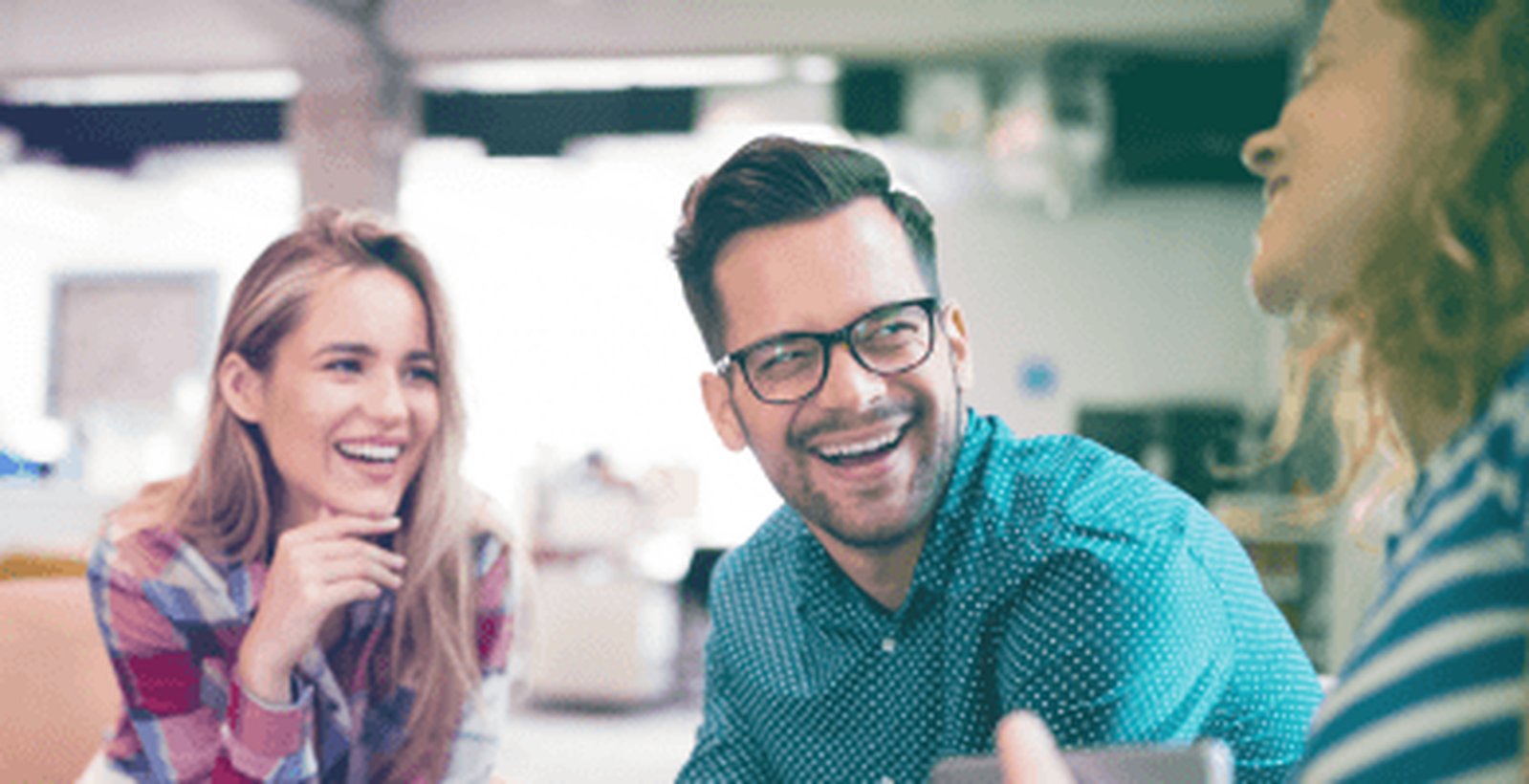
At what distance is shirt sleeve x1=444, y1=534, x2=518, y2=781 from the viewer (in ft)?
5.51

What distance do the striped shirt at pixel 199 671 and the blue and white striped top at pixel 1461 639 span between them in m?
1.32

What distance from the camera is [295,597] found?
1442mm

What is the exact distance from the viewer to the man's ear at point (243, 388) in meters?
1.69

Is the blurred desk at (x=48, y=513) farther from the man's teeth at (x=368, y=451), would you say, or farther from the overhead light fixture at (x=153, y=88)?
the man's teeth at (x=368, y=451)

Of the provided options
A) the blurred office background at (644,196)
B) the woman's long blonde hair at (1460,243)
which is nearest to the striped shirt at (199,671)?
the woman's long blonde hair at (1460,243)

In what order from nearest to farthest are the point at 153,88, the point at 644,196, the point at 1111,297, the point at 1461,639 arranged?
the point at 1461,639 → the point at 153,88 → the point at 1111,297 → the point at 644,196

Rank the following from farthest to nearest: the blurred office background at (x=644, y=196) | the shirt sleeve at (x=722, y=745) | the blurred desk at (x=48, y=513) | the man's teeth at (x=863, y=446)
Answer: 1. the blurred office background at (x=644, y=196)
2. the blurred desk at (x=48, y=513)
3. the shirt sleeve at (x=722, y=745)
4. the man's teeth at (x=863, y=446)

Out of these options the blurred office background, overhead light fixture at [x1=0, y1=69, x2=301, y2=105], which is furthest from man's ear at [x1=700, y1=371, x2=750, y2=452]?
overhead light fixture at [x1=0, y1=69, x2=301, y2=105]

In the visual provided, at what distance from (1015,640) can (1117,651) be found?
5.2 inches

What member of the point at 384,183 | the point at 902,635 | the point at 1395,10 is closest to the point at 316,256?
the point at 902,635

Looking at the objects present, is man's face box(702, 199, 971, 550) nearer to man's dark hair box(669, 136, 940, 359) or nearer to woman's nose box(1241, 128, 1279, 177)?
man's dark hair box(669, 136, 940, 359)

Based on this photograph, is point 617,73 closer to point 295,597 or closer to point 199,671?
point 199,671

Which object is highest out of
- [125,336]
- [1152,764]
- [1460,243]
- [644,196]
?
[644,196]

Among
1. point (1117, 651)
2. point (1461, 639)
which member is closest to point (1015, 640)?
point (1117, 651)
